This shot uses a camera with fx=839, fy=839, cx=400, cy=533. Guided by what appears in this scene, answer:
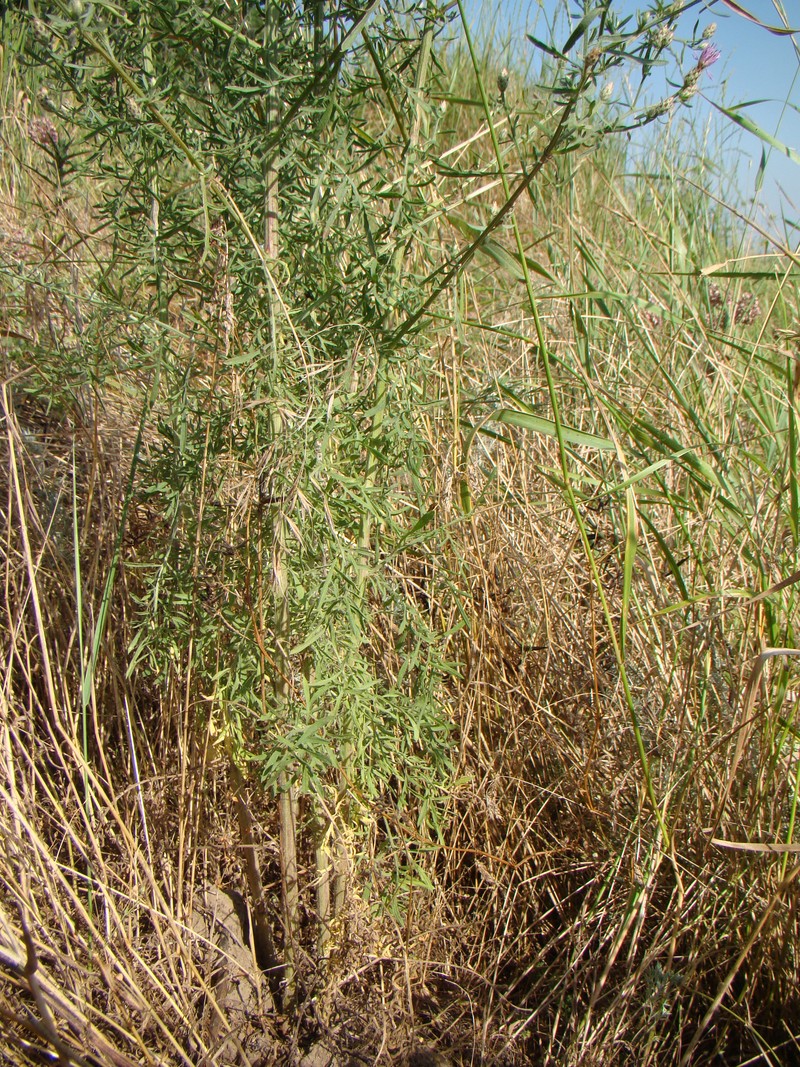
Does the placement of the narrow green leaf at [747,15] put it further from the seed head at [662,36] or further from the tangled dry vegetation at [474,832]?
the tangled dry vegetation at [474,832]

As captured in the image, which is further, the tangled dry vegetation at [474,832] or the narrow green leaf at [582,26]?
the tangled dry vegetation at [474,832]

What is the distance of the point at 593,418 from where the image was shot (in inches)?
66.1

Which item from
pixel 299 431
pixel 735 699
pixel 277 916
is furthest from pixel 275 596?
pixel 735 699

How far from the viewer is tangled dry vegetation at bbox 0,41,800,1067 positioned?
131 cm

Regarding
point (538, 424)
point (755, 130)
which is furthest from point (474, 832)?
point (755, 130)

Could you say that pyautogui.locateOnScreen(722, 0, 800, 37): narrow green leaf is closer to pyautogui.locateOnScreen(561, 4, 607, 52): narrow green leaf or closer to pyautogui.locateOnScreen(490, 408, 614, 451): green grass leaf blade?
pyautogui.locateOnScreen(561, 4, 607, 52): narrow green leaf

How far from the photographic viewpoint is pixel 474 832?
159 cm

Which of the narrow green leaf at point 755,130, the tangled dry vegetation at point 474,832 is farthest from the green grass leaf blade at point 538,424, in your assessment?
the narrow green leaf at point 755,130

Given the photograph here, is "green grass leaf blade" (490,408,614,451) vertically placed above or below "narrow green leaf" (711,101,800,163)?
below

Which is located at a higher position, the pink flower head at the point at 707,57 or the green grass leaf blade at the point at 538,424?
the pink flower head at the point at 707,57

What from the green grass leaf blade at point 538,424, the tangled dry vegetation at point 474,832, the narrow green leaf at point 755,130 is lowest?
the tangled dry vegetation at point 474,832

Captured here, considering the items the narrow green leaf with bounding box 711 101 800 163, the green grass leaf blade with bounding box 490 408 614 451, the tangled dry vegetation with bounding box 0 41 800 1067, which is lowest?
the tangled dry vegetation with bounding box 0 41 800 1067

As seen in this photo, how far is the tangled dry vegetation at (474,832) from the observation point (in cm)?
131

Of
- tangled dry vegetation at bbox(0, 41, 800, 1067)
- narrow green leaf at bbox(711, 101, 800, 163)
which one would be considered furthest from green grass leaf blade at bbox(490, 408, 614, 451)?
narrow green leaf at bbox(711, 101, 800, 163)
